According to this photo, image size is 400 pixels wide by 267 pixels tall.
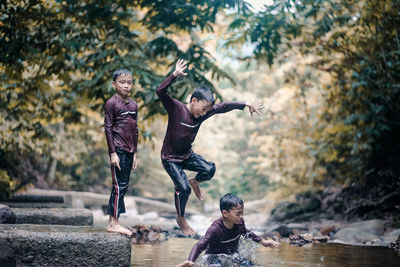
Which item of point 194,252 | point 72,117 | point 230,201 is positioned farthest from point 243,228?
point 72,117

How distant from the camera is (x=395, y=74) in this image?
34.1 feet

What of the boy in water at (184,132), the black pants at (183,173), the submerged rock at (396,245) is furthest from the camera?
the submerged rock at (396,245)

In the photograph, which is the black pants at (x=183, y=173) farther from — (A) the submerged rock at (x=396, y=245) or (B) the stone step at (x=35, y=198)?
(B) the stone step at (x=35, y=198)

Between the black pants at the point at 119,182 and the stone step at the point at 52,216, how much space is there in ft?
7.44

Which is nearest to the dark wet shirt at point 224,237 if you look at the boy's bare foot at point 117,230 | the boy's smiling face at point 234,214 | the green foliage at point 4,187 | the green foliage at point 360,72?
the boy's smiling face at point 234,214

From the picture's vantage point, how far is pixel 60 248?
4.78 meters

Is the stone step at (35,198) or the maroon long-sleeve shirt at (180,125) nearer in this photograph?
the maroon long-sleeve shirt at (180,125)

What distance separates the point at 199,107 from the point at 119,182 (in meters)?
1.26

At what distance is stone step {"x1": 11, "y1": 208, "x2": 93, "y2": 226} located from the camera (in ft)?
23.0

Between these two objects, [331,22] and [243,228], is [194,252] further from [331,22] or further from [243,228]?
[331,22]

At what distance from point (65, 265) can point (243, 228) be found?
1966 mm

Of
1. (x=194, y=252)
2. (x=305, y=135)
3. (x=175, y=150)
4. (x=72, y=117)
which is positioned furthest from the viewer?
(x=305, y=135)

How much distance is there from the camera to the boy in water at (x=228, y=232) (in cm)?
506

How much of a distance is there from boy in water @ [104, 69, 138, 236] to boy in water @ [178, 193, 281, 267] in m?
0.94
